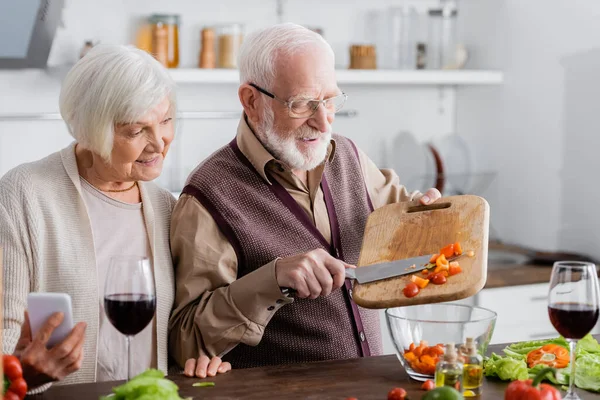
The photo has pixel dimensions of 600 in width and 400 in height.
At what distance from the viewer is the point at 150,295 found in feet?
5.03

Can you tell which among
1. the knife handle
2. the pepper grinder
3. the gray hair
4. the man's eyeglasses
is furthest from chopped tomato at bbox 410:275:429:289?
the pepper grinder

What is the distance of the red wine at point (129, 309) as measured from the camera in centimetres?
152

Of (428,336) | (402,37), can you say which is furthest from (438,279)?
(402,37)

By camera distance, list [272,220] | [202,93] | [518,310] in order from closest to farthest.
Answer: [272,220]
[518,310]
[202,93]

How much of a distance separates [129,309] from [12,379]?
10.0 inches

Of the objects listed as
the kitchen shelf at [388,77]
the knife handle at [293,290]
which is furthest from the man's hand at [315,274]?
the kitchen shelf at [388,77]

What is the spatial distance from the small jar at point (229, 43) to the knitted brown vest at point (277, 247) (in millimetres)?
1547

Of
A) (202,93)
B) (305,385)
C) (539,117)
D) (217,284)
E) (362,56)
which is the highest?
(362,56)

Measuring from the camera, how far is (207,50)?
12.5ft

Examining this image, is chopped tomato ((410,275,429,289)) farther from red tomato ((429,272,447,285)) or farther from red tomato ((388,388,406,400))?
red tomato ((388,388,406,400))

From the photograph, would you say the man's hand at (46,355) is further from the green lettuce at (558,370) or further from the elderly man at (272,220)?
the green lettuce at (558,370)

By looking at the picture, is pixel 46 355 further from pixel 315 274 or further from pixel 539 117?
pixel 539 117

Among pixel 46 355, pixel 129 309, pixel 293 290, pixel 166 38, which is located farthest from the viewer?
pixel 166 38

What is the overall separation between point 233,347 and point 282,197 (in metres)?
0.41
